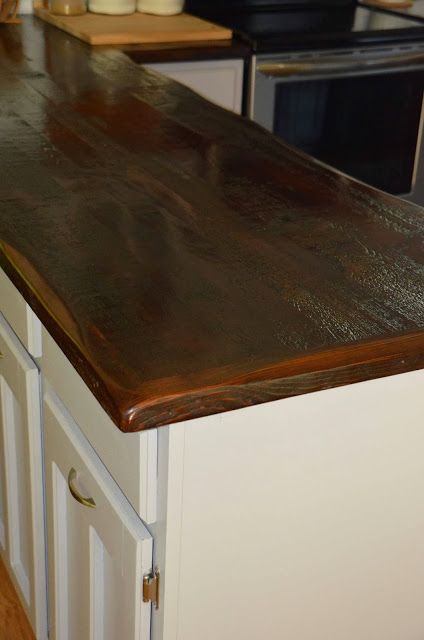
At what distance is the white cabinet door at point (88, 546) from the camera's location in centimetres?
107

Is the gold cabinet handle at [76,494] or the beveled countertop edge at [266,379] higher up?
the beveled countertop edge at [266,379]

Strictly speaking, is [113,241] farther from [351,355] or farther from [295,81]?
[295,81]

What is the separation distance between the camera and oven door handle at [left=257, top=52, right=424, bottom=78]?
2543 mm

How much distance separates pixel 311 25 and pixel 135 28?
571 mm

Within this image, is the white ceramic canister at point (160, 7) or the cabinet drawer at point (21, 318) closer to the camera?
the cabinet drawer at point (21, 318)

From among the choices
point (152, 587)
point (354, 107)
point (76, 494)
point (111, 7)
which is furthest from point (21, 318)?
point (354, 107)

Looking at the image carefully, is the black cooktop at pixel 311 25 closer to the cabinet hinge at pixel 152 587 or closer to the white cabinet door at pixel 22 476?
the white cabinet door at pixel 22 476

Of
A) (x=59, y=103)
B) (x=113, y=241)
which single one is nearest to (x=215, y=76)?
(x=59, y=103)

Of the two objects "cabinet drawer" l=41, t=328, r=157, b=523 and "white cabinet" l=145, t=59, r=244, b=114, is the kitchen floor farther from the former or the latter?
"white cabinet" l=145, t=59, r=244, b=114

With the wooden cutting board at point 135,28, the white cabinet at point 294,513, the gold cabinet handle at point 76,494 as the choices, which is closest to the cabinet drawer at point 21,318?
the gold cabinet handle at point 76,494

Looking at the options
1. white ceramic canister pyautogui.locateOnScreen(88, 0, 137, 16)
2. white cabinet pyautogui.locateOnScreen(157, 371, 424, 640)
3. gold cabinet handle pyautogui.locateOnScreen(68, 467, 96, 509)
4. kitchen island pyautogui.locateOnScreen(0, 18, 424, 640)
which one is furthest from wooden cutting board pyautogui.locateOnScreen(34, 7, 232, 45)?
white cabinet pyautogui.locateOnScreen(157, 371, 424, 640)

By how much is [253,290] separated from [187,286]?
0.08 metres

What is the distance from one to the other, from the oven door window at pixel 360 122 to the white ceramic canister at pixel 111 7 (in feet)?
1.65

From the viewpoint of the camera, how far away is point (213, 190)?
4.83 feet
